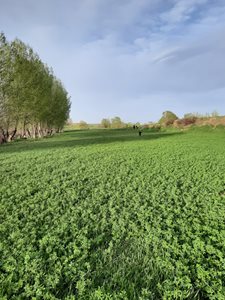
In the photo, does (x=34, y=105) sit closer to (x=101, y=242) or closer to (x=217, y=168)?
(x=217, y=168)

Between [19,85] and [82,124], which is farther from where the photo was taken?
[82,124]

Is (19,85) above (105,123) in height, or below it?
above

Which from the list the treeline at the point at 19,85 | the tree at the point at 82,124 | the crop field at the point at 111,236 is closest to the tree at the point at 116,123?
the tree at the point at 82,124

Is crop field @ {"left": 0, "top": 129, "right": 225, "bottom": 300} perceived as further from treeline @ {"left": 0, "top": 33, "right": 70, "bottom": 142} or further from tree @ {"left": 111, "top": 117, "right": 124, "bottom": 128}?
tree @ {"left": 111, "top": 117, "right": 124, "bottom": 128}

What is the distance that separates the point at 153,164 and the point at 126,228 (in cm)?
742

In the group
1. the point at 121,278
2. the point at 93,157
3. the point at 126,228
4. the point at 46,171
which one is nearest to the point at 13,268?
the point at 121,278

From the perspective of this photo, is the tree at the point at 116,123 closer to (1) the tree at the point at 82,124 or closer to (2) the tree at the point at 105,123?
(2) the tree at the point at 105,123

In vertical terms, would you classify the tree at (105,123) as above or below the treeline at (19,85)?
below

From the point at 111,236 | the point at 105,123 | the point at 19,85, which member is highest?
the point at 19,85

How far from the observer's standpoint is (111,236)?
5578 millimetres

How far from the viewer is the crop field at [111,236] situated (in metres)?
3.88

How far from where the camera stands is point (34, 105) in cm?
3228

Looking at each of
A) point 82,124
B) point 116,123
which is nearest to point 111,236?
point 116,123

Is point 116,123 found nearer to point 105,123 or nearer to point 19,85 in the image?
point 105,123
